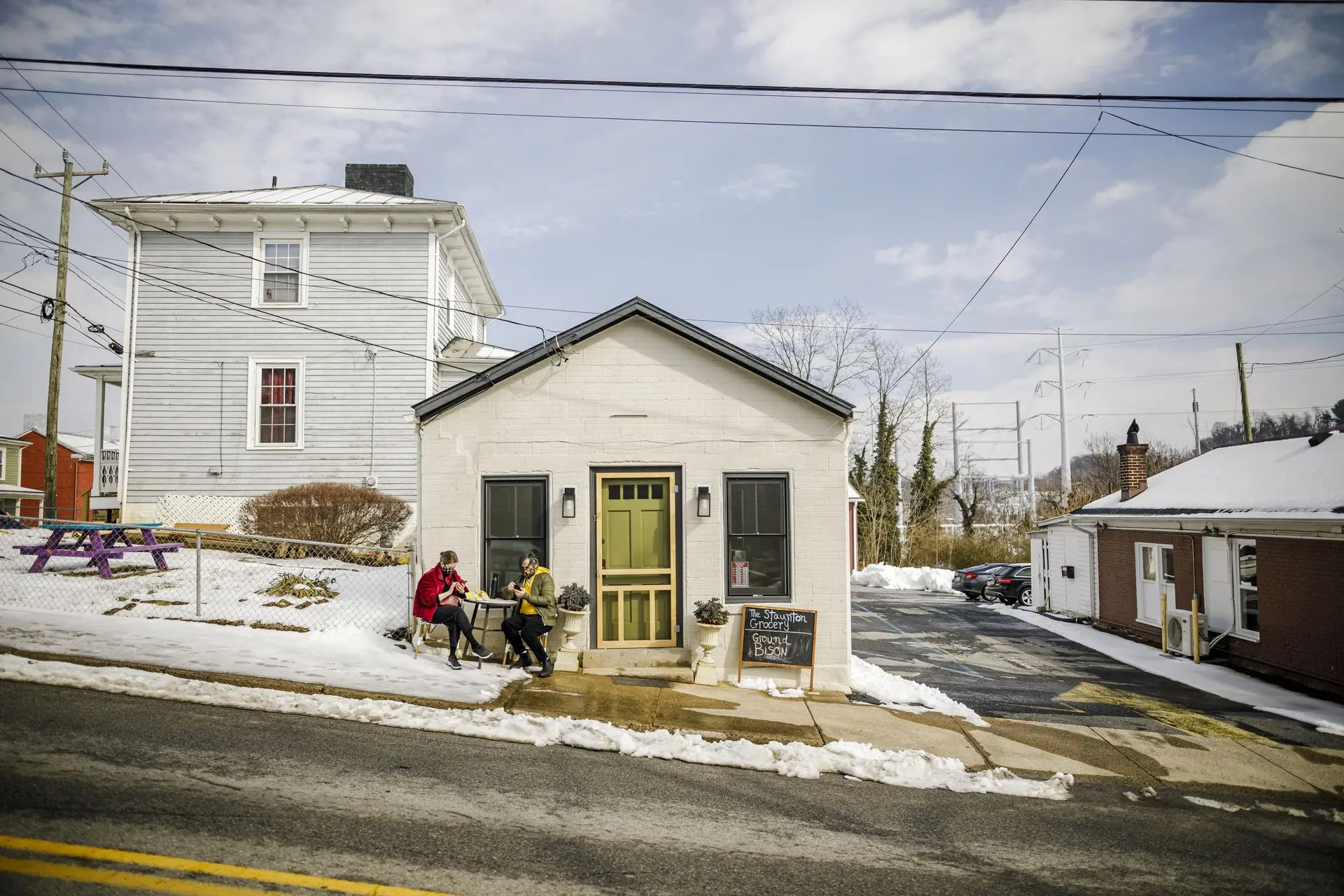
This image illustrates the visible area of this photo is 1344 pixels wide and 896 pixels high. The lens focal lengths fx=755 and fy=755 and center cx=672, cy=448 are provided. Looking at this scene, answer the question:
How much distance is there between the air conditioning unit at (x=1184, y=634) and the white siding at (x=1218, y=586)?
199 millimetres

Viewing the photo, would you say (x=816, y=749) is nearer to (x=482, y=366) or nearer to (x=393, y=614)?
(x=393, y=614)

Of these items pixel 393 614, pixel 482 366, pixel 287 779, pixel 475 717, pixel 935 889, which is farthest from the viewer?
pixel 482 366

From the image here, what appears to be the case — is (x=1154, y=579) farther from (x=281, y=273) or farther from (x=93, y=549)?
(x=281, y=273)

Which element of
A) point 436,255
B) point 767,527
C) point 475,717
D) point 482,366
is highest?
point 436,255

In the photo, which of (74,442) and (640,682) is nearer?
(640,682)

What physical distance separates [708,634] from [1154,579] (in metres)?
13.3

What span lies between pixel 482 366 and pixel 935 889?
60.2 feet

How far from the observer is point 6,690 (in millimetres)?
7207

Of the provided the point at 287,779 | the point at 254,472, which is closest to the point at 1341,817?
the point at 287,779

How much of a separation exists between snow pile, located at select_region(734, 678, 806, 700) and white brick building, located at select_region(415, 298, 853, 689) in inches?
7.4

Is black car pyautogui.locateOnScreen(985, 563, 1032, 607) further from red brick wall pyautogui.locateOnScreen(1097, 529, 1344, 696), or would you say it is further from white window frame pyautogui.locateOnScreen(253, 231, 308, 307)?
white window frame pyautogui.locateOnScreen(253, 231, 308, 307)

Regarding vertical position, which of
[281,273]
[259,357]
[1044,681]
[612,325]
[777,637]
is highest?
[281,273]

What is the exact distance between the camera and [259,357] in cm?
1934

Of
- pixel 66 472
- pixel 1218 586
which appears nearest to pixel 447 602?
pixel 1218 586
